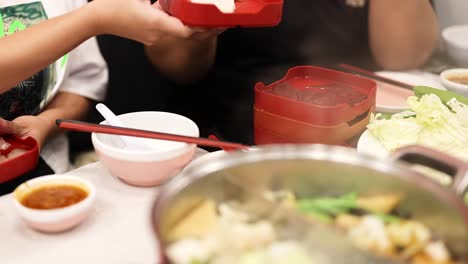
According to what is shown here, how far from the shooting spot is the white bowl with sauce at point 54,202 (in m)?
1.15

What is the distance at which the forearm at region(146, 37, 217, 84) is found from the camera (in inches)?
88.4

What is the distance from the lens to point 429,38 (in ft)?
8.35

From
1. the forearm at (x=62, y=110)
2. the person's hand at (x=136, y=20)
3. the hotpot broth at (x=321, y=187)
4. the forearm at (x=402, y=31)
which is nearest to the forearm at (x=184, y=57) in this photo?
the forearm at (x=62, y=110)

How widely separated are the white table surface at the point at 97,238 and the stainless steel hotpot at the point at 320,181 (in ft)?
0.82

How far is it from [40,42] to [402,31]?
1630 mm

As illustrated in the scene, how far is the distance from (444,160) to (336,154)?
23cm

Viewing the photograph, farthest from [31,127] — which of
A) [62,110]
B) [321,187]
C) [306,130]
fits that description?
[321,187]

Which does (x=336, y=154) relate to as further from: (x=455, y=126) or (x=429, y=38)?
(x=429, y=38)

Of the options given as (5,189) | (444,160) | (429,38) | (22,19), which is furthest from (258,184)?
(429,38)

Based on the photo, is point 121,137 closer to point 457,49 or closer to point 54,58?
point 54,58

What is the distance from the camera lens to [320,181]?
0.94 m

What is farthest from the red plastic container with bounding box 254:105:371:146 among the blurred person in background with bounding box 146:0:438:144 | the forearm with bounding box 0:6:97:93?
the blurred person in background with bounding box 146:0:438:144

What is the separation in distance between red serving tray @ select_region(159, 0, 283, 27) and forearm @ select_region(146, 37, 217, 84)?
69 cm

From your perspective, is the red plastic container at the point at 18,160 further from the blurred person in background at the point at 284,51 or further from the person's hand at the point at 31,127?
the blurred person in background at the point at 284,51
